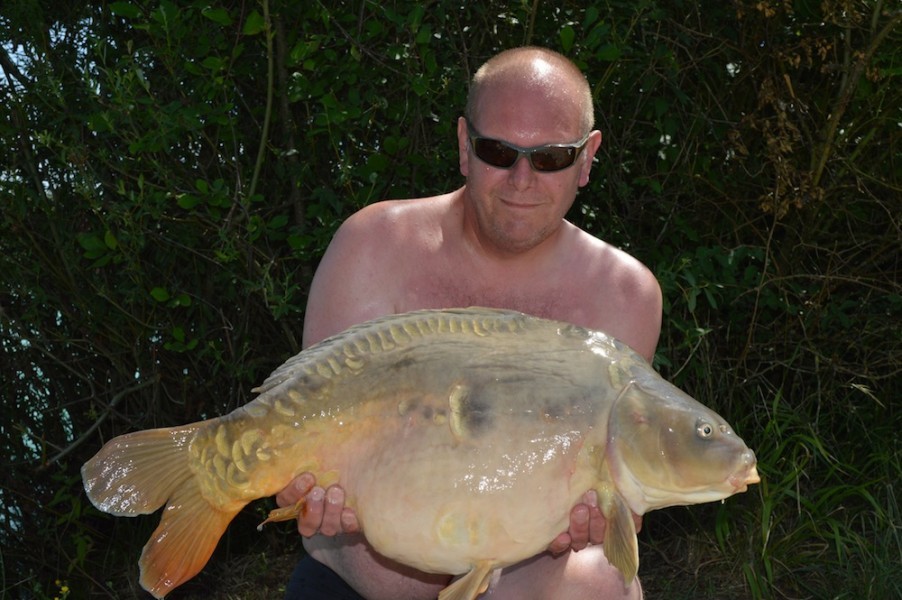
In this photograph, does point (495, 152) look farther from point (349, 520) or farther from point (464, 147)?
point (349, 520)

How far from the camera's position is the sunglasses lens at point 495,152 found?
2404mm

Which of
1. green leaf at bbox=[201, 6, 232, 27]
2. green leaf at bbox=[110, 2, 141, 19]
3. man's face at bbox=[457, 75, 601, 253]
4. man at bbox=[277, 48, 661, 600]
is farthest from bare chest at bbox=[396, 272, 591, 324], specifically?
green leaf at bbox=[110, 2, 141, 19]

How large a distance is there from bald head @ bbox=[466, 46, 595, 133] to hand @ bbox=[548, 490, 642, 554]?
0.82 metres

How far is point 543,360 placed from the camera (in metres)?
2.00

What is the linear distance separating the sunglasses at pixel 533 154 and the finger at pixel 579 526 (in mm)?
737

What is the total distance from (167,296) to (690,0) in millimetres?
1806

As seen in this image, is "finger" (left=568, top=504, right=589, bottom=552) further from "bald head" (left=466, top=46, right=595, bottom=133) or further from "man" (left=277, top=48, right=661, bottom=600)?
"bald head" (left=466, top=46, right=595, bottom=133)

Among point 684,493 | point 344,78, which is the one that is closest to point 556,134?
point 684,493

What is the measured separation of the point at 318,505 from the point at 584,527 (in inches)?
17.6

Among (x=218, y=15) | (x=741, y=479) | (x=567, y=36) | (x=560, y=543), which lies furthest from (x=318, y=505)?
(x=567, y=36)

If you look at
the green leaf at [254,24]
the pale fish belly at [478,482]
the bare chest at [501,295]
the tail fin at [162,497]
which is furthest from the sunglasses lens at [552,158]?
the green leaf at [254,24]

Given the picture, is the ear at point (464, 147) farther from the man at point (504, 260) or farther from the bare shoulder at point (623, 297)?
the bare shoulder at point (623, 297)

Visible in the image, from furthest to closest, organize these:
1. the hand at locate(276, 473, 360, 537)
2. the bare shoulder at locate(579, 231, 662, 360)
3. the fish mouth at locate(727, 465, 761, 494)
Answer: the bare shoulder at locate(579, 231, 662, 360) → the hand at locate(276, 473, 360, 537) → the fish mouth at locate(727, 465, 761, 494)

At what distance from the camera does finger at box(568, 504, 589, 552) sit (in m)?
1.99
